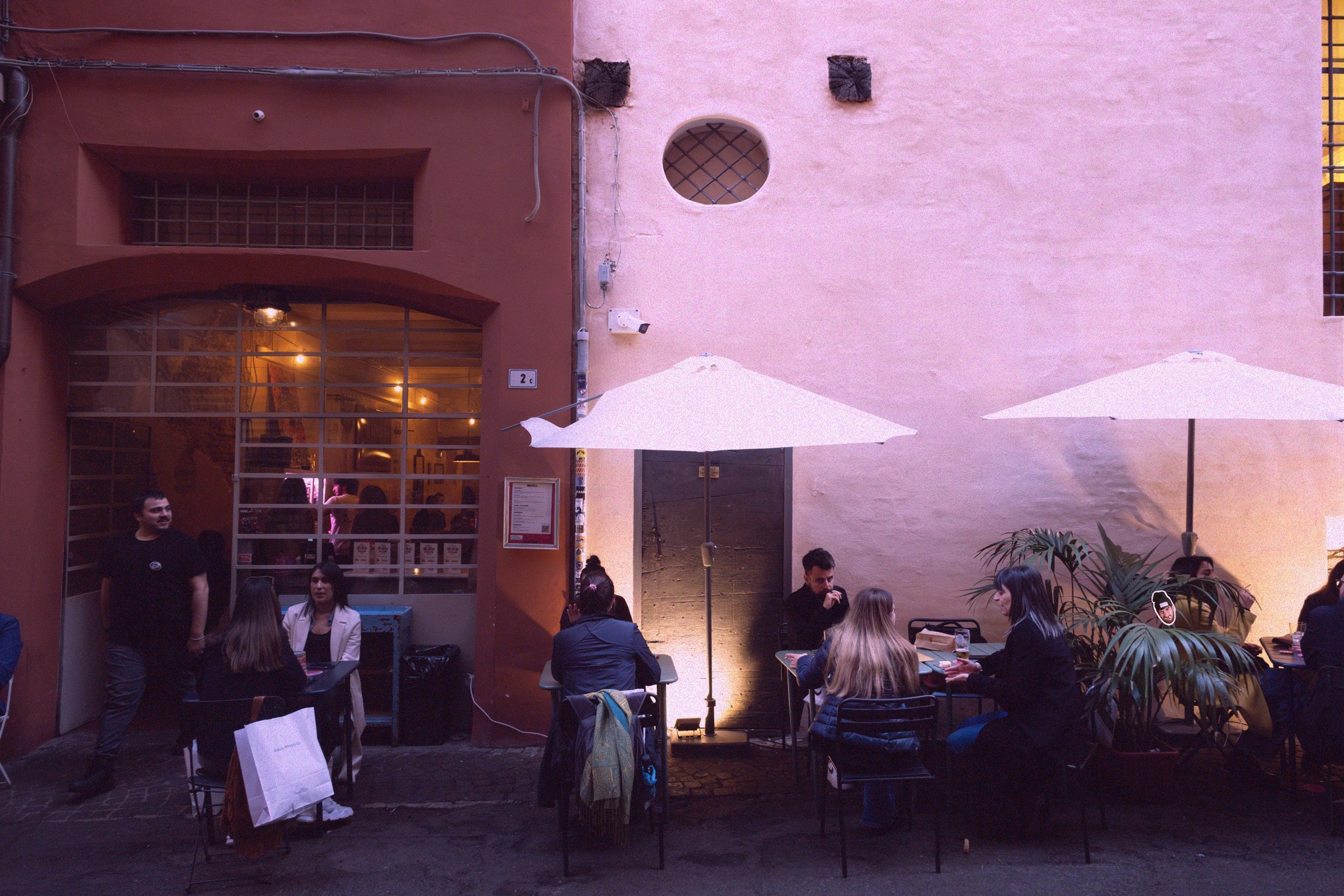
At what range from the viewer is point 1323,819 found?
495cm

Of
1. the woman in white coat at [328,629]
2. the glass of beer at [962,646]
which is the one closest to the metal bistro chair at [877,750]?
the glass of beer at [962,646]

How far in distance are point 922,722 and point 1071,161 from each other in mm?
4919

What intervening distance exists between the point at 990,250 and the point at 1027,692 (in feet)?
12.5

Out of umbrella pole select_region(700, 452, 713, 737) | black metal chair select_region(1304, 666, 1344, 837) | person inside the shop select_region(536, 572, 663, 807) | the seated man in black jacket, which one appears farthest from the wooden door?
black metal chair select_region(1304, 666, 1344, 837)

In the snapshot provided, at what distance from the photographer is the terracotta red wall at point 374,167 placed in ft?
20.6

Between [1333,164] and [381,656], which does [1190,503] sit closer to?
[1333,164]

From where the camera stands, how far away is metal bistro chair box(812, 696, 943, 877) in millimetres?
4359

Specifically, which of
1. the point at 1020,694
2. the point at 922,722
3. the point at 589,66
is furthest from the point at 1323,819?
the point at 589,66

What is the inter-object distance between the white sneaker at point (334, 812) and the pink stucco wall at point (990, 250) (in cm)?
306

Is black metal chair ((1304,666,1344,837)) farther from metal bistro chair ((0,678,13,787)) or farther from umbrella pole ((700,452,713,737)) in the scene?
metal bistro chair ((0,678,13,787))

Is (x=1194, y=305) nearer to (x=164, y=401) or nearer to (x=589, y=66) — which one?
(x=589, y=66)

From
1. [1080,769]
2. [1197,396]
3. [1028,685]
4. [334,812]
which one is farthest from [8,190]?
[1197,396]

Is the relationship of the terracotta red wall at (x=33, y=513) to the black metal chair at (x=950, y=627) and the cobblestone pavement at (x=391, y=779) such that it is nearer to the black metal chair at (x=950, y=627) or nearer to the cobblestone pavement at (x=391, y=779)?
the cobblestone pavement at (x=391, y=779)

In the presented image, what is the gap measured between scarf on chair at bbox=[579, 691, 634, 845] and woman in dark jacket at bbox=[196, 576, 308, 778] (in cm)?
165
